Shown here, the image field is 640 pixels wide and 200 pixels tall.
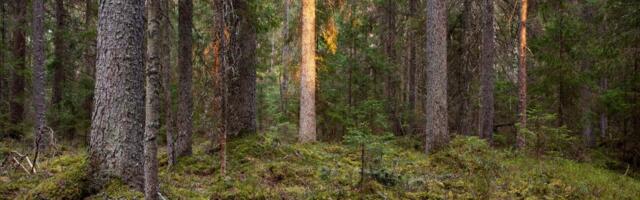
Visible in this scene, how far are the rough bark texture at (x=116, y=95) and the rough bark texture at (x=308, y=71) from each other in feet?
31.7

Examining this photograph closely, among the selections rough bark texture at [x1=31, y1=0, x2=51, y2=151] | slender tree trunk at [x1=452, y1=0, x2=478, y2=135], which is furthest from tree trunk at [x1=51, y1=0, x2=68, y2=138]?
slender tree trunk at [x1=452, y1=0, x2=478, y2=135]

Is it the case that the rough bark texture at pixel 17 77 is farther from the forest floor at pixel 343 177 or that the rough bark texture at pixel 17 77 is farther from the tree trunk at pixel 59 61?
the forest floor at pixel 343 177

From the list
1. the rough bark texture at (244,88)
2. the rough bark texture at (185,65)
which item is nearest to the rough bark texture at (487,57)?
the rough bark texture at (244,88)

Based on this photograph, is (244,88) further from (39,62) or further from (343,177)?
(39,62)

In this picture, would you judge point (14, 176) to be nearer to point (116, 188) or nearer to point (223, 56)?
point (116, 188)

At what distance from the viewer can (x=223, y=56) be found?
26.0 ft

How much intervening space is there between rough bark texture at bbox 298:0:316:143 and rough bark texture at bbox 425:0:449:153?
426 centimetres

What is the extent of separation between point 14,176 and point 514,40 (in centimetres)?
1660

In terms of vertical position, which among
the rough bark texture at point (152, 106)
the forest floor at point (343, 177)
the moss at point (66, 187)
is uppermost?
the rough bark texture at point (152, 106)

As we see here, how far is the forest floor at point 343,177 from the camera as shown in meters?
6.93

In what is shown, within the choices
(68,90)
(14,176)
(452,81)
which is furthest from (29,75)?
(452,81)

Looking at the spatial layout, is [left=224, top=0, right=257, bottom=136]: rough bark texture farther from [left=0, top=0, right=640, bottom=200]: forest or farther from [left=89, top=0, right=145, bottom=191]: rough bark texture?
[left=89, top=0, right=145, bottom=191]: rough bark texture

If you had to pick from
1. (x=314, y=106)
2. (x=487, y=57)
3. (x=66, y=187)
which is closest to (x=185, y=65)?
(x=66, y=187)

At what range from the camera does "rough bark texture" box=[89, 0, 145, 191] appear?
229 inches
